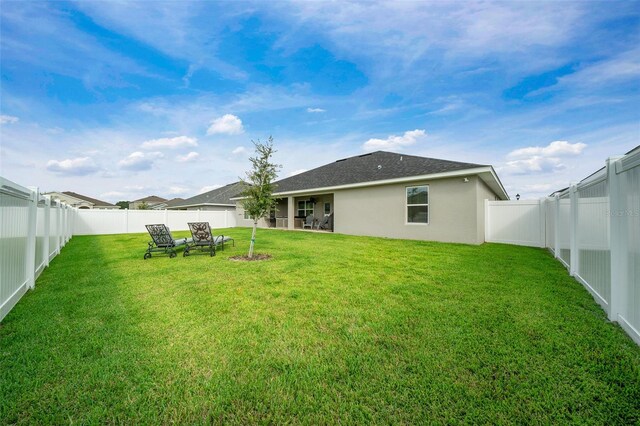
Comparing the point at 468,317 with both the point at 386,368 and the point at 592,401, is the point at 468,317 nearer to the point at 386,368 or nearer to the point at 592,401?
the point at 592,401

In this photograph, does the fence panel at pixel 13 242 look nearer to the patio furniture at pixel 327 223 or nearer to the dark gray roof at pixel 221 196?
the patio furniture at pixel 327 223

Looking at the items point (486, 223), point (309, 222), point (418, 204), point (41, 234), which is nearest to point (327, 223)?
point (309, 222)

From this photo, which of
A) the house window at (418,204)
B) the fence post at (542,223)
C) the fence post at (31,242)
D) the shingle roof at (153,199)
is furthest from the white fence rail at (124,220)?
the shingle roof at (153,199)

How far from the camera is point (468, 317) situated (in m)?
3.56

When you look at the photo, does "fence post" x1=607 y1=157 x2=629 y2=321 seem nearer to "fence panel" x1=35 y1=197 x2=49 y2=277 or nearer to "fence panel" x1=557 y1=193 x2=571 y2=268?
"fence panel" x1=557 y1=193 x2=571 y2=268

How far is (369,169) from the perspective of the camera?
16.4m

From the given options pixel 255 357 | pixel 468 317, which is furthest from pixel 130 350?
pixel 468 317

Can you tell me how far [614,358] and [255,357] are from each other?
3.61m

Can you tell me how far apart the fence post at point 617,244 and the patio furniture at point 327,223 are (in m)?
→ 14.7

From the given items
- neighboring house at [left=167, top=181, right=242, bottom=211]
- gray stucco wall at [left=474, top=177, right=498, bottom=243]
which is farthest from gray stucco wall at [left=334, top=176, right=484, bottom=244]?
neighboring house at [left=167, top=181, right=242, bottom=211]

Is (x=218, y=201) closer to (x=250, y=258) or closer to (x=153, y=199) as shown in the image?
(x=250, y=258)

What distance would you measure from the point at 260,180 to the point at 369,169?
9.66 metres

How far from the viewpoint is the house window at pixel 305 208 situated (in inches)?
816

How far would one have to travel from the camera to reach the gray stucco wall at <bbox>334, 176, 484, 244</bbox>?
11.0 metres
